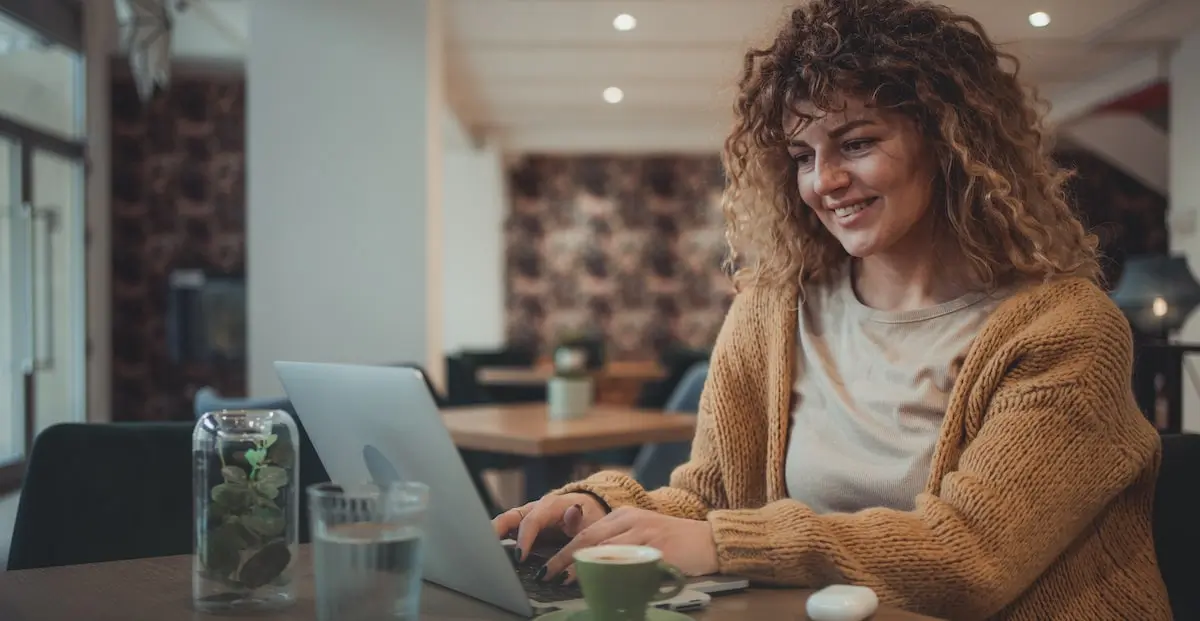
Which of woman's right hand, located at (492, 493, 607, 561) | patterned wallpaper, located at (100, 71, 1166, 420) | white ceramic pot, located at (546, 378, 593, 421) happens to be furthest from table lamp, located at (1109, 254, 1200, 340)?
patterned wallpaper, located at (100, 71, 1166, 420)

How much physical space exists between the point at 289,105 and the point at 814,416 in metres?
3.67

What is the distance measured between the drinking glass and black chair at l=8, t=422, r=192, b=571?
76cm

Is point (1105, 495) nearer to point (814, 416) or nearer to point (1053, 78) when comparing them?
point (814, 416)

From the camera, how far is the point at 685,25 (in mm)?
5590

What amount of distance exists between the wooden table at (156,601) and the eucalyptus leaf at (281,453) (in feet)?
0.41

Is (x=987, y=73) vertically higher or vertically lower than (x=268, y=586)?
higher

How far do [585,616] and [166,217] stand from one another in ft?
25.5

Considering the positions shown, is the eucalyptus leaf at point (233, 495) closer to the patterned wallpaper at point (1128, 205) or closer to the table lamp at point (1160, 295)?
the table lamp at point (1160, 295)

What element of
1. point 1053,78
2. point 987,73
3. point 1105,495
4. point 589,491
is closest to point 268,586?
point 589,491

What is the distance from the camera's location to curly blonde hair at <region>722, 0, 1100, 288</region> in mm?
1284

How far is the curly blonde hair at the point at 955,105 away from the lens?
128cm

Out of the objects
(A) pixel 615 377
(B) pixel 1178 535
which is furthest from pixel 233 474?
(A) pixel 615 377

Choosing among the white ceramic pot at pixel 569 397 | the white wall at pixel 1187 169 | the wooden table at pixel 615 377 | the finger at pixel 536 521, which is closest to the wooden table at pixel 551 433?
the white ceramic pot at pixel 569 397

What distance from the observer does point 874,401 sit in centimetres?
132
